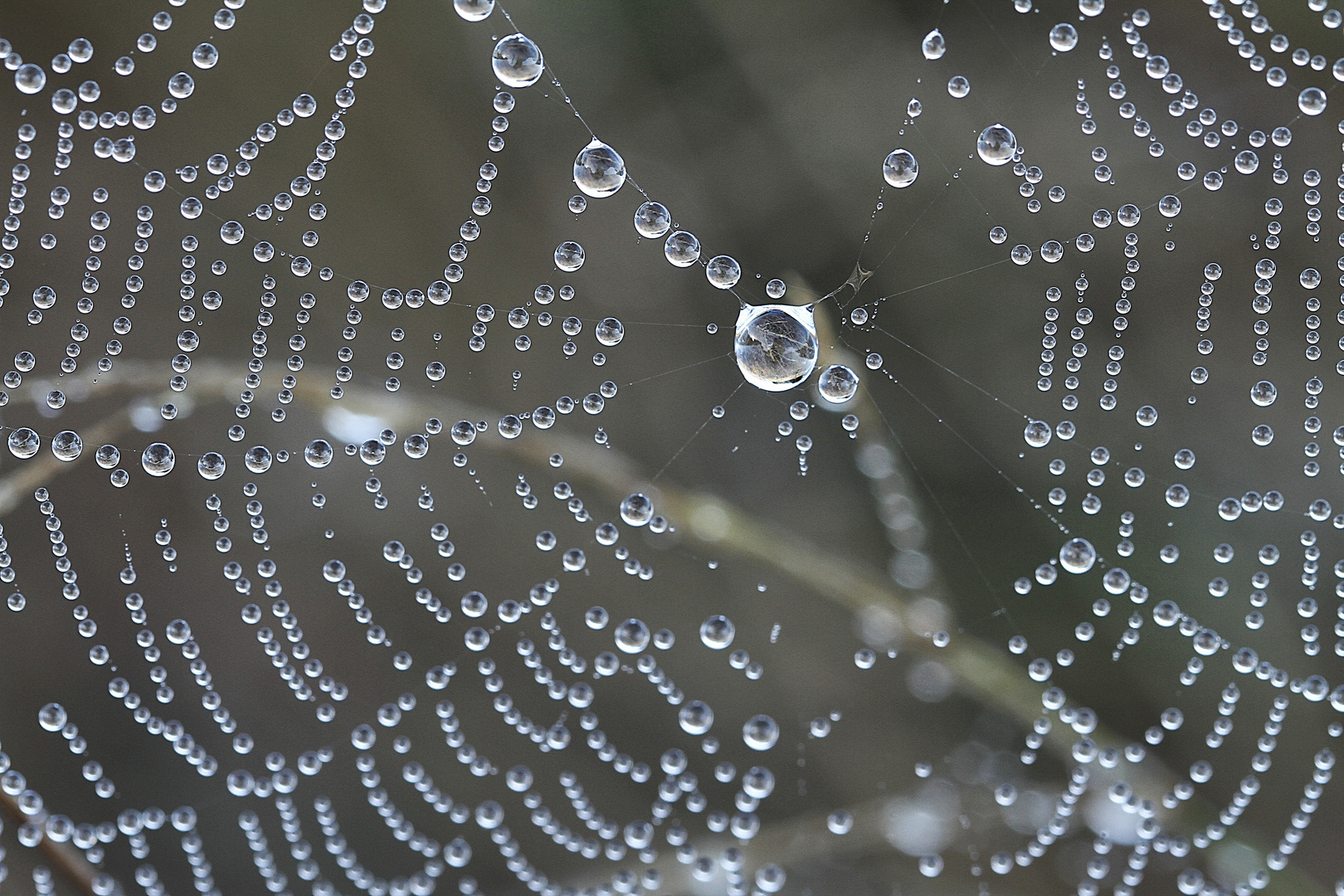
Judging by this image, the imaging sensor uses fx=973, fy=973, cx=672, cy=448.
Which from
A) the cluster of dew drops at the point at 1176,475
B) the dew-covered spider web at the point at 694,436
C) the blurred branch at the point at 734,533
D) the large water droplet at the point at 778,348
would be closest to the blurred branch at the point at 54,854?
the blurred branch at the point at 734,533

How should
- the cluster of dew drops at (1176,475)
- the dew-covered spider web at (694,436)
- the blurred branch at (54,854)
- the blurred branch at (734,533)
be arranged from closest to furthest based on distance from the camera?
the blurred branch at (54,854) < the blurred branch at (734,533) < the cluster of dew drops at (1176,475) < the dew-covered spider web at (694,436)

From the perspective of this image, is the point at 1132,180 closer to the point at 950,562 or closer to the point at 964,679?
the point at 950,562

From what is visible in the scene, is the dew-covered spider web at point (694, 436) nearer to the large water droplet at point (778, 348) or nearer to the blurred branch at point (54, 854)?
the large water droplet at point (778, 348)

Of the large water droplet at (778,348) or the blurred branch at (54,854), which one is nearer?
the blurred branch at (54,854)

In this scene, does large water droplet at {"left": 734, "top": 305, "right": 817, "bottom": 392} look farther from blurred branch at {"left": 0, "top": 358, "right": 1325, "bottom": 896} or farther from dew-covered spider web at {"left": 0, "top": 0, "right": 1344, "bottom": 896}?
dew-covered spider web at {"left": 0, "top": 0, "right": 1344, "bottom": 896}

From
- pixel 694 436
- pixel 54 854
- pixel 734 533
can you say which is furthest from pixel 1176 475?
pixel 54 854

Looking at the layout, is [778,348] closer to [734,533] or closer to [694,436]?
[734,533]

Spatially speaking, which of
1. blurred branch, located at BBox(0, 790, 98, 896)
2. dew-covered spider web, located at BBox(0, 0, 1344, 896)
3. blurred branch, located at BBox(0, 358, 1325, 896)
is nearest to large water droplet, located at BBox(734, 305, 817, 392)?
blurred branch, located at BBox(0, 358, 1325, 896)

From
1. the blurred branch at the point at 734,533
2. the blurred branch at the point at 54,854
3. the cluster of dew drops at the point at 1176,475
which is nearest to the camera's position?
the blurred branch at the point at 54,854
